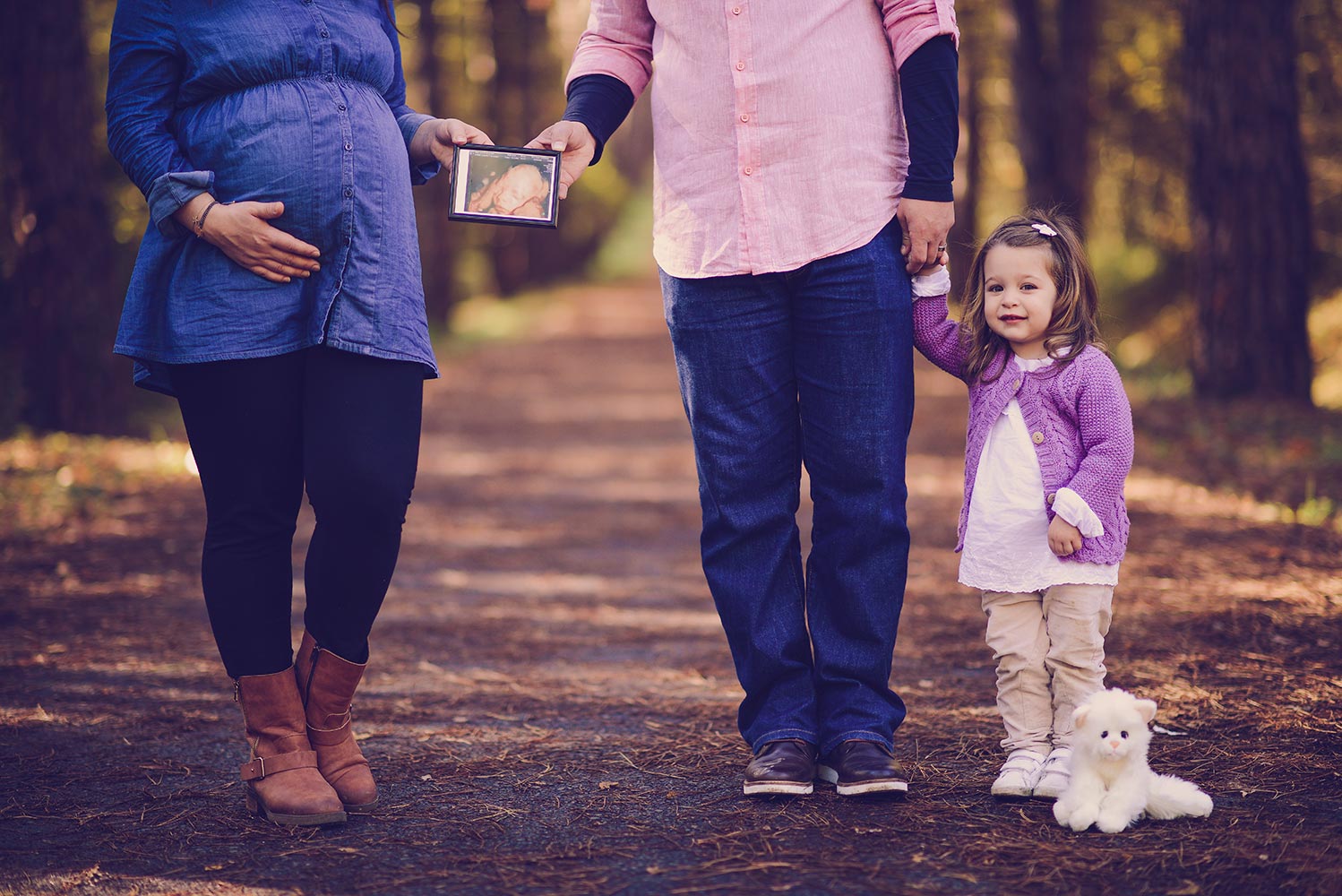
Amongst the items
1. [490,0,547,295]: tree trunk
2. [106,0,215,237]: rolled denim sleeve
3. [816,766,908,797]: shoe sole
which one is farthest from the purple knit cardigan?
[490,0,547,295]: tree trunk

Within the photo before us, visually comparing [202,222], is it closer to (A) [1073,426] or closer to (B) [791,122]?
(B) [791,122]

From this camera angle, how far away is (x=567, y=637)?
4.95 metres

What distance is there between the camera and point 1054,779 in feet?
9.63

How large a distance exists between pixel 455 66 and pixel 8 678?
20.1 meters

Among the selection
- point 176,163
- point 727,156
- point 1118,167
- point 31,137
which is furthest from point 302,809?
point 1118,167

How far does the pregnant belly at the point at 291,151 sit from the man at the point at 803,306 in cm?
48

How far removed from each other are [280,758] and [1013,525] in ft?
5.84

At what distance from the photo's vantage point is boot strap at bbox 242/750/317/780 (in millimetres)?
2930

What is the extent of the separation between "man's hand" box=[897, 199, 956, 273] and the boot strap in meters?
1.83

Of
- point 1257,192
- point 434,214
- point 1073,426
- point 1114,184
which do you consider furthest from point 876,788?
point 1114,184

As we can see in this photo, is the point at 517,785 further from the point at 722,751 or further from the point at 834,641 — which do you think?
the point at 834,641

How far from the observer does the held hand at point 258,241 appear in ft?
9.17

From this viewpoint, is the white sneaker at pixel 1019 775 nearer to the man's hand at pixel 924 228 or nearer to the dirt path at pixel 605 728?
the dirt path at pixel 605 728

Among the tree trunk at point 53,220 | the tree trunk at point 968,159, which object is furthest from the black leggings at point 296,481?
the tree trunk at point 968,159
